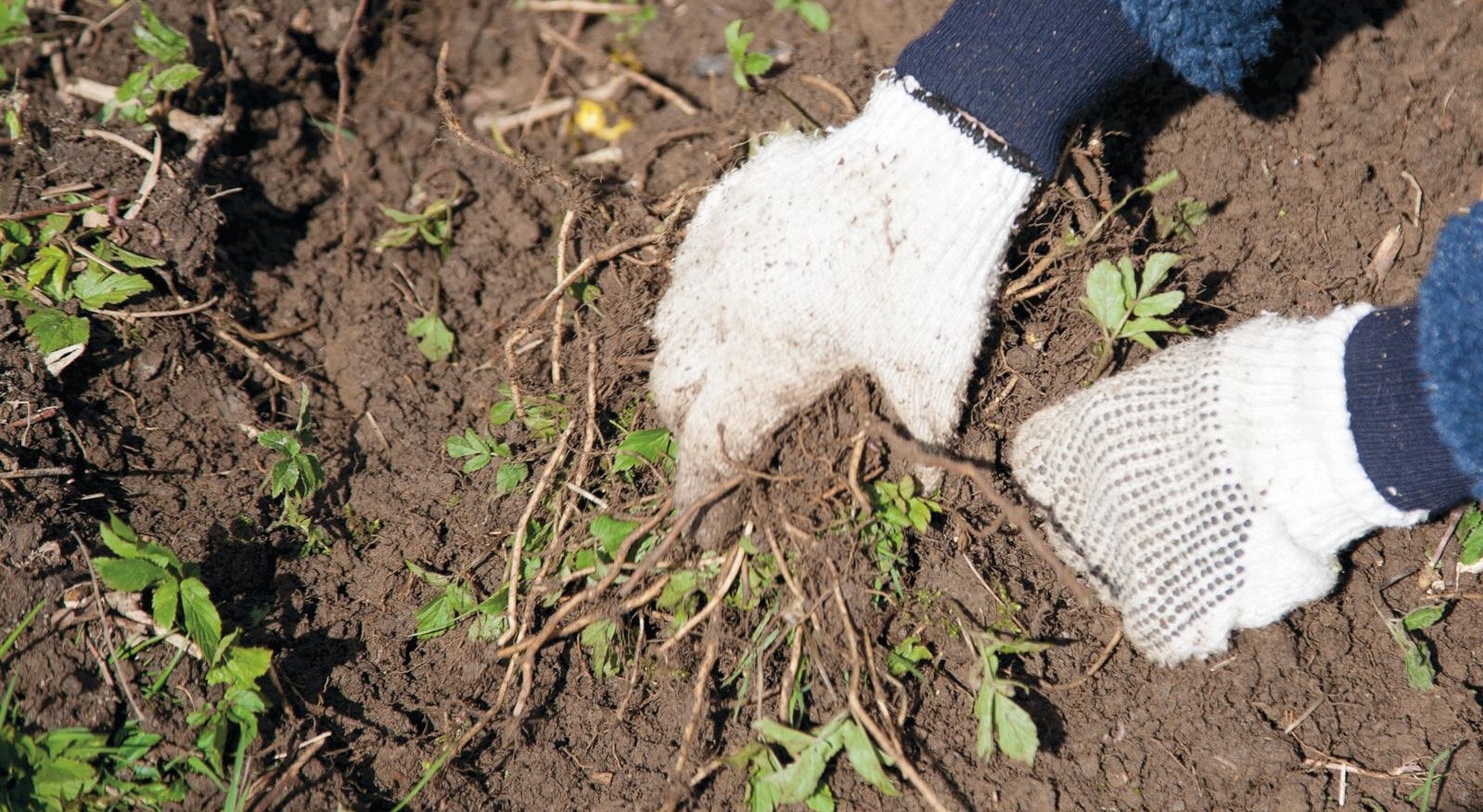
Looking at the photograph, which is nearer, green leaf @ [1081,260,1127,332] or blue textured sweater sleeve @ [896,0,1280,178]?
blue textured sweater sleeve @ [896,0,1280,178]

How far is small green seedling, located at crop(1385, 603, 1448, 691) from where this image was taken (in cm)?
199

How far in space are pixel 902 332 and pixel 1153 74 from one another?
989 millimetres

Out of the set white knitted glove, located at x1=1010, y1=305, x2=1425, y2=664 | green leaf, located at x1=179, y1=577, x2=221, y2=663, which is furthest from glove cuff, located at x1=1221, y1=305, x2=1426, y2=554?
green leaf, located at x1=179, y1=577, x2=221, y2=663

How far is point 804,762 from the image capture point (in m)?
1.87

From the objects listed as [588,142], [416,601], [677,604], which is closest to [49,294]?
[416,601]

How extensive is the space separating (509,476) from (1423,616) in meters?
1.95

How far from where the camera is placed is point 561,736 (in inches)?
80.4

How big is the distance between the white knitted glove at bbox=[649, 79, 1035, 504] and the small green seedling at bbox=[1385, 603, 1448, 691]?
1.03m

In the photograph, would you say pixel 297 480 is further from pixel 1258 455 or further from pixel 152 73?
pixel 1258 455

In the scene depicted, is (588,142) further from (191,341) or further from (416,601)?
(416,601)

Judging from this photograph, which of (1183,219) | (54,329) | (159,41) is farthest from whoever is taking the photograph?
(159,41)

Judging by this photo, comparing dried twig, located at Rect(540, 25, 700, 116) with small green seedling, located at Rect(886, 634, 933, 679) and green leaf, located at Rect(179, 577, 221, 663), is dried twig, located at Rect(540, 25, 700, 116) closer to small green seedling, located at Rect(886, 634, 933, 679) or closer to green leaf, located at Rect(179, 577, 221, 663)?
small green seedling, located at Rect(886, 634, 933, 679)

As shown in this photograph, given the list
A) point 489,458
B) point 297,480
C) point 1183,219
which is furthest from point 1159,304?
point 297,480

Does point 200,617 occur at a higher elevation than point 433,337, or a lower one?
lower
